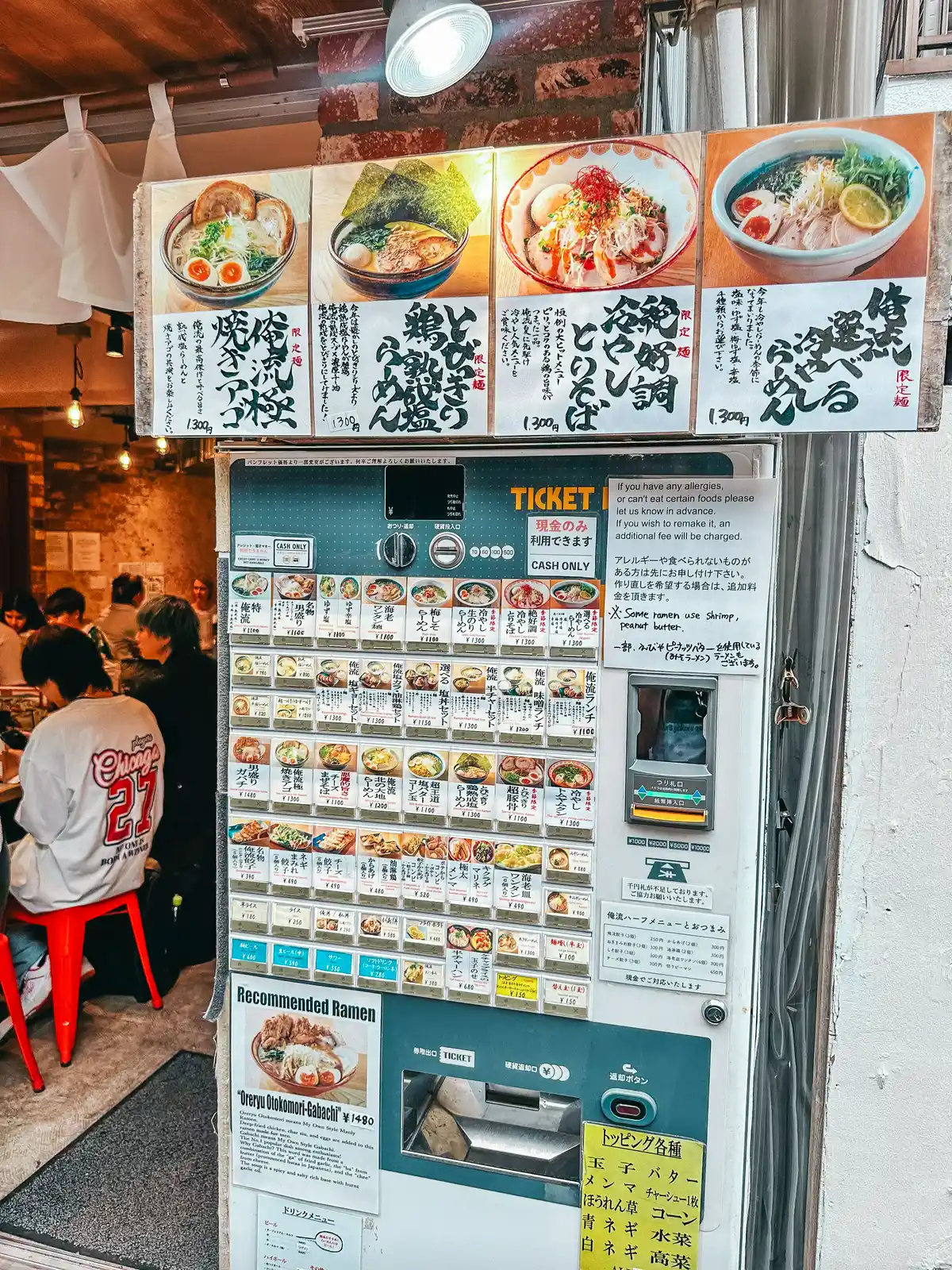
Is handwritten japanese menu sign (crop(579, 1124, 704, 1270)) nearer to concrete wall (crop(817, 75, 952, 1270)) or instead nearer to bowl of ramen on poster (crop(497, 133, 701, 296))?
concrete wall (crop(817, 75, 952, 1270))

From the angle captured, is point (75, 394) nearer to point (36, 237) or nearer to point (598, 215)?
point (36, 237)

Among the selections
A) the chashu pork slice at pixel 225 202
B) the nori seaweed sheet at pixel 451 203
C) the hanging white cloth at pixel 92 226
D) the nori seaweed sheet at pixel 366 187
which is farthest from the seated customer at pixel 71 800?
the nori seaweed sheet at pixel 451 203

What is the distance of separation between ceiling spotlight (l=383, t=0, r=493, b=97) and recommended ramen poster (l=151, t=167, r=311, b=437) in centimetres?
37

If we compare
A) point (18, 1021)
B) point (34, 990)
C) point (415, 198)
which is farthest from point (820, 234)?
point (34, 990)

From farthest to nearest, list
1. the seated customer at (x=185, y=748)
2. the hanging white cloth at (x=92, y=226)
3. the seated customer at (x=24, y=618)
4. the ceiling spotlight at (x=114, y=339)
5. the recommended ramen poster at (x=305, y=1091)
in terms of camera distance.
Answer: the seated customer at (x=24, y=618) → the ceiling spotlight at (x=114, y=339) → the seated customer at (x=185, y=748) → the hanging white cloth at (x=92, y=226) → the recommended ramen poster at (x=305, y=1091)

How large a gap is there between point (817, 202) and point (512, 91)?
114cm

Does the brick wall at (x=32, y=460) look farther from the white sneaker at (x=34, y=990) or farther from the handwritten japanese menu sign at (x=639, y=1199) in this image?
the handwritten japanese menu sign at (x=639, y=1199)

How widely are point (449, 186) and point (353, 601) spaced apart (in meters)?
0.96

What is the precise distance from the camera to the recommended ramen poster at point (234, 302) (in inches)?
73.0

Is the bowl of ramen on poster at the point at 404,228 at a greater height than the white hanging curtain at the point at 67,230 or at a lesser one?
lesser

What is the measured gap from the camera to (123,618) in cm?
705

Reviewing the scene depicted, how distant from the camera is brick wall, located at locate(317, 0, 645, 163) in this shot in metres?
2.20

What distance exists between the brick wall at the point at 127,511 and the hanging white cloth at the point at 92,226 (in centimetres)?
560

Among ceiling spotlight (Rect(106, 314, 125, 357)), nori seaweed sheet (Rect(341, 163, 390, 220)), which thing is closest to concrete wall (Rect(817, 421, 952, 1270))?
nori seaweed sheet (Rect(341, 163, 390, 220))
